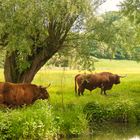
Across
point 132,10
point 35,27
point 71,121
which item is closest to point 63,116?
point 71,121

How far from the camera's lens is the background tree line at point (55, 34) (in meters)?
23.0

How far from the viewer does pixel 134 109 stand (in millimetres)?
25359

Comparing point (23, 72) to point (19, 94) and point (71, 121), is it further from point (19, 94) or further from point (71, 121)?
point (71, 121)

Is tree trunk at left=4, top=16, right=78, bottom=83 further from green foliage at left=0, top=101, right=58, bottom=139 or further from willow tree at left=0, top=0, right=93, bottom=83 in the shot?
green foliage at left=0, top=101, right=58, bottom=139

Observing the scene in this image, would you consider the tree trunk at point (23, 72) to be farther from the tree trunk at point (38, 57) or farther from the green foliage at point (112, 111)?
the green foliage at point (112, 111)

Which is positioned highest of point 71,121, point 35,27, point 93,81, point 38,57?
point 35,27

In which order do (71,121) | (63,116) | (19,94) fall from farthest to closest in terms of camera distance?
1. (19,94)
2. (63,116)
3. (71,121)

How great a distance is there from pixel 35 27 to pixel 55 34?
79.1 inches

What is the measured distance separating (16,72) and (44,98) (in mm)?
3152

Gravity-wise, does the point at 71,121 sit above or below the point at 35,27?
below

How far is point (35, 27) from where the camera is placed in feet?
77.0

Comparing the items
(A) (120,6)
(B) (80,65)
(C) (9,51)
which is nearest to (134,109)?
(B) (80,65)

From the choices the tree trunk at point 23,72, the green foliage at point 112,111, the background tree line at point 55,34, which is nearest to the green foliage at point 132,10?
the background tree line at point 55,34

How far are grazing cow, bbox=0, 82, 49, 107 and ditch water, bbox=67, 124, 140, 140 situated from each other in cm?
299
